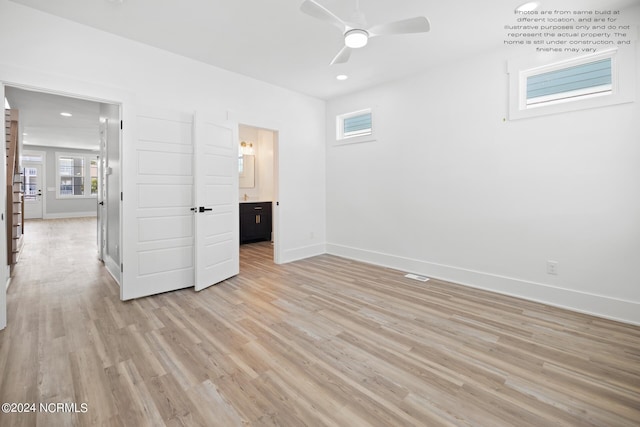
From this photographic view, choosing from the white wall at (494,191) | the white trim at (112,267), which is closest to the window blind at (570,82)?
the white wall at (494,191)

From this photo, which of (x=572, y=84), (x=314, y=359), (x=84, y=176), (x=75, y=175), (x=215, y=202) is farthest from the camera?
(x=84, y=176)

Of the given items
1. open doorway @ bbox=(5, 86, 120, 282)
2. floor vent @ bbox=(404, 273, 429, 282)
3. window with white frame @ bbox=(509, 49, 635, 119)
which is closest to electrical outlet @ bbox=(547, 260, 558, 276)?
floor vent @ bbox=(404, 273, 429, 282)

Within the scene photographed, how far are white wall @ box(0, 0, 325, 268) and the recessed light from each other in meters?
3.25

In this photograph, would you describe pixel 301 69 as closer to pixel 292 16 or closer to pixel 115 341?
pixel 292 16

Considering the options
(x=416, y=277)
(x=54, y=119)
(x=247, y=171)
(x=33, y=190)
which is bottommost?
(x=416, y=277)

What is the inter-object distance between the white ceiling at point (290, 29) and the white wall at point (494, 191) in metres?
0.58

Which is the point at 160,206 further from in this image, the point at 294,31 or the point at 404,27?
the point at 404,27

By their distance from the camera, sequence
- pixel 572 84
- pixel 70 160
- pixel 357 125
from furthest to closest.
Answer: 1. pixel 70 160
2. pixel 357 125
3. pixel 572 84

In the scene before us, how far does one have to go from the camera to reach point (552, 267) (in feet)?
10.00

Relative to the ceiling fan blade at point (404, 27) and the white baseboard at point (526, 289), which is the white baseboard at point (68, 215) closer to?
the white baseboard at point (526, 289)

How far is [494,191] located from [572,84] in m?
1.29

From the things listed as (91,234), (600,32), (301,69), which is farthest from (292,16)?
(91,234)

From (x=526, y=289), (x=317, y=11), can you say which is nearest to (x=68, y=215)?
(x=317, y=11)

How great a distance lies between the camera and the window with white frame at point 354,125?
4.84 meters
